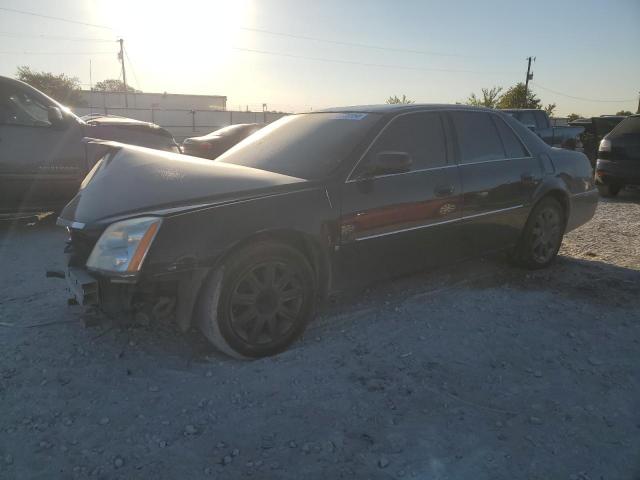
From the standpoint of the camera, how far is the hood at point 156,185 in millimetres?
2564

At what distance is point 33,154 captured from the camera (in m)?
5.42

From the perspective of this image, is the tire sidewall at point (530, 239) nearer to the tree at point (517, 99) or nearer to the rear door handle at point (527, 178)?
the rear door handle at point (527, 178)

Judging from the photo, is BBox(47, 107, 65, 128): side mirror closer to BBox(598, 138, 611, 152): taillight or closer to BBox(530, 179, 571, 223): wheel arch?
BBox(530, 179, 571, 223): wheel arch

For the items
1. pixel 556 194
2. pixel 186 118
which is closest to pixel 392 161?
pixel 556 194

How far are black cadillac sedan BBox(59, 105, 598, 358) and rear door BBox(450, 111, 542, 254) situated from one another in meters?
0.01

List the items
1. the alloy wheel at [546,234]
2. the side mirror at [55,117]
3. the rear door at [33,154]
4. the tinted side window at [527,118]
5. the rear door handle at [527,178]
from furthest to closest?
1. the tinted side window at [527,118]
2. the side mirror at [55,117]
3. the rear door at [33,154]
4. the alloy wheel at [546,234]
5. the rear door handle at [527,178]

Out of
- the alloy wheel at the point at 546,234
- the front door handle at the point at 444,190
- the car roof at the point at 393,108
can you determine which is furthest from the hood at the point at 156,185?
the alloy wheel at the point at 546,234

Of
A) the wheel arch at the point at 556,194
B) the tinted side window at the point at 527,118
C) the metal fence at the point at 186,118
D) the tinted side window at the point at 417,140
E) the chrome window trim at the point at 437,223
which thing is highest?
the metal fence at the point at 186,118

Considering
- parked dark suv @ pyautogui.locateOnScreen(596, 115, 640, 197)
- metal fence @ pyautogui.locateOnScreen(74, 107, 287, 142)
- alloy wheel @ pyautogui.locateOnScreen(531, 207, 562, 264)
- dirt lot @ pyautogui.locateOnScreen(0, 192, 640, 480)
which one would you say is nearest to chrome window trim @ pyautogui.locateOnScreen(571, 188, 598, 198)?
alloy wheel @ pyautogui.locateOnScreen(531, 207, 562, 264)

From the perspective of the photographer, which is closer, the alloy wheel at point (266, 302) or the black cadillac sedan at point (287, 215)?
the black cadillac sedan at point (287, 215)

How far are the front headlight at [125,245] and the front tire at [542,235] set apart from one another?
3.41m

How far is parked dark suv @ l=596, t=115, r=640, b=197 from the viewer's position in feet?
28.4

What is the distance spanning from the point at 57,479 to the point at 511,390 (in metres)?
2.18

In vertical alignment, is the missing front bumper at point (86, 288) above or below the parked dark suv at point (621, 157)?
below
